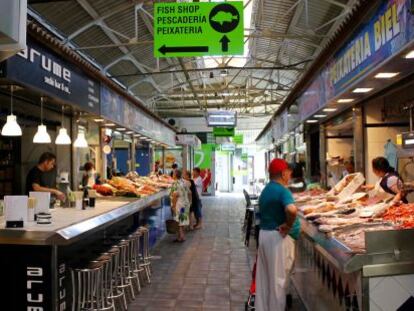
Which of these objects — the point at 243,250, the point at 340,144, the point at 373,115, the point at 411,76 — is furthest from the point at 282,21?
the point at 411,76

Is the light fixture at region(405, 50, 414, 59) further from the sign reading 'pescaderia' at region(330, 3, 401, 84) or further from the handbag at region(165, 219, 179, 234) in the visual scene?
the handbag at region(165, 219, 179, 234)

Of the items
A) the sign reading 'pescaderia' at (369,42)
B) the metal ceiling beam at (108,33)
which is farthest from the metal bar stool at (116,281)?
the metal ceiling beam at (108,33)

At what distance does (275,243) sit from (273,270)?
245mm

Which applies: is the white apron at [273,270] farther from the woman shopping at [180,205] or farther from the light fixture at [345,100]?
the woman shopping at [180,205]

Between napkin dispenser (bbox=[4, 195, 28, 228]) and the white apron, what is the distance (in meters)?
2.15

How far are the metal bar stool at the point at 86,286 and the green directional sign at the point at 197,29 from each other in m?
3.03

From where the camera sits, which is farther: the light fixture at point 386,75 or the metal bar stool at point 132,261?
the metal bar stool at point 132,261


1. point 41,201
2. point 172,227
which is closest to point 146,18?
point 172,227

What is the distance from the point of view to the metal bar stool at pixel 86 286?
13.2ft

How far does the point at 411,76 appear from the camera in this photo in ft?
13.9

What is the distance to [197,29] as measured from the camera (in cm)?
577

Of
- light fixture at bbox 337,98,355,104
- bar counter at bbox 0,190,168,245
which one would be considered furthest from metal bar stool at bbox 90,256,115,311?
light fixture at bbox 337,98,355,104

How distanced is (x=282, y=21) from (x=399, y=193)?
20.5 ft

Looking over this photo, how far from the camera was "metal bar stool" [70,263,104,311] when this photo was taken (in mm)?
4031
